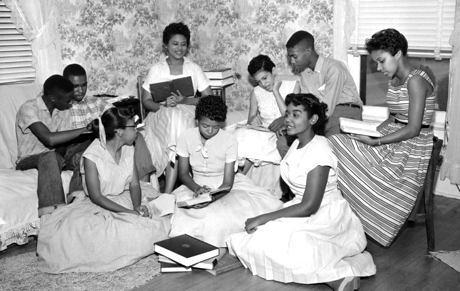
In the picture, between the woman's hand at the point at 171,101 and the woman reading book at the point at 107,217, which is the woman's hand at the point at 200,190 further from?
the woman's hand at the point at 171,101

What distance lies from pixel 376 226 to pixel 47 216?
1.98 meters

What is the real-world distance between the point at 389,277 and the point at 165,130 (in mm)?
1978

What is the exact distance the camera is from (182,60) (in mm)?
4324

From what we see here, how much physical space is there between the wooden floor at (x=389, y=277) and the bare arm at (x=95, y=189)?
544mm

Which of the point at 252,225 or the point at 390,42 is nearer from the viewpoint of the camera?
the point at 252,225

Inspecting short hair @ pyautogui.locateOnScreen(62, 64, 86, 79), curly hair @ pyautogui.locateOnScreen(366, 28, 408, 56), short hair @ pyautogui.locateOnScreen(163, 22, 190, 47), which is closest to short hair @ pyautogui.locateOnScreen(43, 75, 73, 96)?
short hair @ pyautogui.locateOnScreen(62, 64, 86, 79)

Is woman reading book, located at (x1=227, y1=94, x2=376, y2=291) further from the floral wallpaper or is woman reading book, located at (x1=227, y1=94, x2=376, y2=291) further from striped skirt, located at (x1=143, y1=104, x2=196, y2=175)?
the floral wallpaper

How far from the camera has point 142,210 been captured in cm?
316

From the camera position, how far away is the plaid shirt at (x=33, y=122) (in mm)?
3570

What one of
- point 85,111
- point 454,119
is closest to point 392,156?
point 454,119

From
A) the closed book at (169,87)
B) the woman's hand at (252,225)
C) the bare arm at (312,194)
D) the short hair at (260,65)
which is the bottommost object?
the woman's hand at (252,225)

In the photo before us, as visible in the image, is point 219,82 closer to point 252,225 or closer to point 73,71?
point 73,71

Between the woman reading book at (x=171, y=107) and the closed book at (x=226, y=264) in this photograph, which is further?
the woman reading book at (x=171, y=107)

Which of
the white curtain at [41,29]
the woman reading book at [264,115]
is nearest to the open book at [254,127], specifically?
the woman reading book at [264,115]
